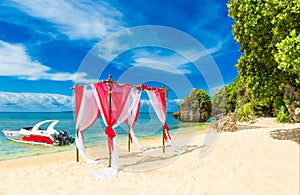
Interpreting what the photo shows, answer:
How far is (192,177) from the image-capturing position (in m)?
5.44

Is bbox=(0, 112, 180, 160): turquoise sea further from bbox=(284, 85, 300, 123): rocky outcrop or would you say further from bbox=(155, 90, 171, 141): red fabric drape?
bbox=(284, 85, 300, 123): rocky outcrop

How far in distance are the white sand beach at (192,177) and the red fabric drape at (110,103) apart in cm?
122

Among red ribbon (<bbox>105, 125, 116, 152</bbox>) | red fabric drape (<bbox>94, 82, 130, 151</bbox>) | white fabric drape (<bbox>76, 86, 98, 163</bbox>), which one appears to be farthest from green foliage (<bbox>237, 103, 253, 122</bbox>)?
red ribbon (<bbox>105, 125, 116, 152</bbox>)

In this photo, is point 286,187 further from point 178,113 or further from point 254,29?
point 178,113

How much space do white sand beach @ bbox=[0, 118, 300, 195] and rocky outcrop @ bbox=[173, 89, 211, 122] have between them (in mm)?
32181

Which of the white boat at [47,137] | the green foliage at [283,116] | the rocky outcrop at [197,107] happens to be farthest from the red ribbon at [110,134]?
the rocky outcrop at [197,107]

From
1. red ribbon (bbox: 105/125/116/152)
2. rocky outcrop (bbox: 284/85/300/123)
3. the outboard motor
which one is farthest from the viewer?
the outboard motor

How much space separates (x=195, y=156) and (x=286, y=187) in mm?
3499

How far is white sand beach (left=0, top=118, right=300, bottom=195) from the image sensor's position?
459cm

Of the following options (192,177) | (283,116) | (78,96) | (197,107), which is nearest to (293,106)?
(283,116)

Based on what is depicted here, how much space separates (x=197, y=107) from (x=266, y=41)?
32.4 metres

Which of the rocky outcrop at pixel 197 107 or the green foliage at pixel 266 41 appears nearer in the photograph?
the green foliage at pixel 266 41

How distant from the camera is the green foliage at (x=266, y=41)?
20.4ft

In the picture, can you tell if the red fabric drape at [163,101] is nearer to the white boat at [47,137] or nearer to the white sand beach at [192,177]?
the white sand beach at [192,177]
